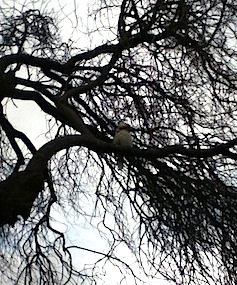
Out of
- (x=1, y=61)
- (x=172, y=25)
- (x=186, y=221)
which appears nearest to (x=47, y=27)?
(x=1, y=61)

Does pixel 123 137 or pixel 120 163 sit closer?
pixel 123 137

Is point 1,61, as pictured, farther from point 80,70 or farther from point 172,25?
point 172,25

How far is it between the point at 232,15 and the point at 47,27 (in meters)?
1.89

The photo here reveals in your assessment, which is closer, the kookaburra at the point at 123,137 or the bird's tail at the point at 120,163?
the kookaburra at the point at 123,137

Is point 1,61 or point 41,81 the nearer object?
point 1,61

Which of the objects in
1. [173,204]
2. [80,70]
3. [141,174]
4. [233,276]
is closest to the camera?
[233,276]

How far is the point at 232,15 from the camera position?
4.95m

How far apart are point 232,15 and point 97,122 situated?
6.25ft

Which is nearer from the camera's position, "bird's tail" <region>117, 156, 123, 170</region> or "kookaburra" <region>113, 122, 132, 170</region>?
"kookaburra" <region>113, 122, 132, 170</region>

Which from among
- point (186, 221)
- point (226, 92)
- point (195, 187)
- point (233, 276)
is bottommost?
point (233, 276)

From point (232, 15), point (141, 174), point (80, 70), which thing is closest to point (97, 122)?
point (80, 70)

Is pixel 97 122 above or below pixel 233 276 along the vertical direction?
above

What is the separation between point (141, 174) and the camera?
5.40 meters

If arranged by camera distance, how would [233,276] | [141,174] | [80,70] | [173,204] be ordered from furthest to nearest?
[80,70]
[141,174]
[173,204]
[233,276]
